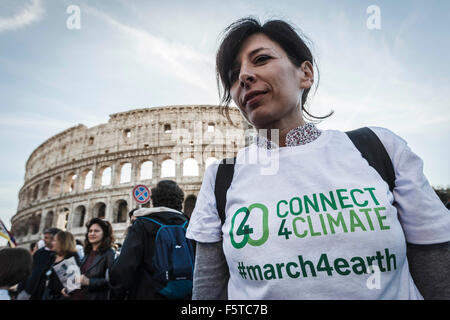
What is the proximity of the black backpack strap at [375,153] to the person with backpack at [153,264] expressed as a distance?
92.2 inches

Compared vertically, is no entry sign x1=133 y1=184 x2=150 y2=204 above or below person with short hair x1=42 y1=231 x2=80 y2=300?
above

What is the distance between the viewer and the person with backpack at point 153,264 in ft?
8.57

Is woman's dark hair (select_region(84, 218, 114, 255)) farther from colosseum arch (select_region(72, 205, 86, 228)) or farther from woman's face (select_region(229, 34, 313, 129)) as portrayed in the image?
colosseum arch (select_region(72, 205, 86, 228))

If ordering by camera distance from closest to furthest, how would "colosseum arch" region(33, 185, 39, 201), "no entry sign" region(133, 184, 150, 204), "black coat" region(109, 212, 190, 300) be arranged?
"black coat" region(109, 212, 190, 300), "no entry sign" region(133, 184, 150, 204), "colosseum arch" region(33, 185, 39, 201)

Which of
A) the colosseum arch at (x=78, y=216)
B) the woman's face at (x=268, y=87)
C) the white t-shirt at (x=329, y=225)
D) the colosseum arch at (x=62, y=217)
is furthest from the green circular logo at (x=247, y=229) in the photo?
the colosseum arch at (x=62, y=217)

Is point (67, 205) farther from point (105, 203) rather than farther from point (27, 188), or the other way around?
point (27, 188)

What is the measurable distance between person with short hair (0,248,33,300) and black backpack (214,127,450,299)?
2.99 m

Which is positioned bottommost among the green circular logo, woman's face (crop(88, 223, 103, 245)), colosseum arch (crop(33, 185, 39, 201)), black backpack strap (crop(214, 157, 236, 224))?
woman's face (crop(88, 223, 103, 245))

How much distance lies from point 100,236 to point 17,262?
1410 millimetres

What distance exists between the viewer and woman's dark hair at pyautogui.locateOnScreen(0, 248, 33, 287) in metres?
2.62

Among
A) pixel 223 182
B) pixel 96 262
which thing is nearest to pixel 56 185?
pixel 96 262

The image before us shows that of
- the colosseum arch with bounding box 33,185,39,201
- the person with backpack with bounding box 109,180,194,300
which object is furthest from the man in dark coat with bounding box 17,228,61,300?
the colosseum arch with bounding box 33,185,39,201

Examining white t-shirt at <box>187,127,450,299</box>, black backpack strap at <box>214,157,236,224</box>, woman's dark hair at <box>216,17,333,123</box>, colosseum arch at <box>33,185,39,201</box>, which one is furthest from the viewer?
colosseum arch at <box>33,185,39,201</box>
